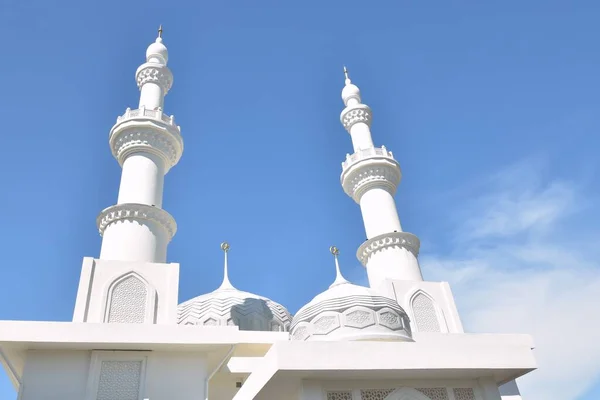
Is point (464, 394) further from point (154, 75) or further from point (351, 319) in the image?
point (154, 75)

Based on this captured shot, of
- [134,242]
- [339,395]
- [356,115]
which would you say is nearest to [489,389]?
[339,395]

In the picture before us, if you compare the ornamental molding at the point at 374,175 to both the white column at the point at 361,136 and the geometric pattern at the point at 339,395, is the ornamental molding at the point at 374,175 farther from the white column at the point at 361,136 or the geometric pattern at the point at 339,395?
the geometric pattern at the point at 339,395

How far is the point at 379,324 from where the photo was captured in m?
6.64

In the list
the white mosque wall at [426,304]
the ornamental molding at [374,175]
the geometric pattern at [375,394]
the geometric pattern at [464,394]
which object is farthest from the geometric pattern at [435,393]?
the ornamental molding at [374,175]

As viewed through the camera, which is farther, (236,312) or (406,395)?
(236,312)

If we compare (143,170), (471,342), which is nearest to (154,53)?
(143,170)

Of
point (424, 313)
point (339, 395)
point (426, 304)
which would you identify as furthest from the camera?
point (426, 304)

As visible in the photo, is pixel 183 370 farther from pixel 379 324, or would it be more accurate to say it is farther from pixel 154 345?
pixel 379 324

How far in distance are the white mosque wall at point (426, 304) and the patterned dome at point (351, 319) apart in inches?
124

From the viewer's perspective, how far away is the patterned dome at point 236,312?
10.9 metres

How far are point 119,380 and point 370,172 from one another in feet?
26.4

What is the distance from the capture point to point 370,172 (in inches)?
518

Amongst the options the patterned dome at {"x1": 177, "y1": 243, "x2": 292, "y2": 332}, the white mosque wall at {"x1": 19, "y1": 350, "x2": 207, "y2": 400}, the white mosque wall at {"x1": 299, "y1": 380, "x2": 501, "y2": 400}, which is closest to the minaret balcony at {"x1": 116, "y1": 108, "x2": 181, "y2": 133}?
the patterned dome at {"x1": 177, "y1": 243, "x2": 292, "y2": 332}

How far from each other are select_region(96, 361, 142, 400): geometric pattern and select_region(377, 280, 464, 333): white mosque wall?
5003mm
